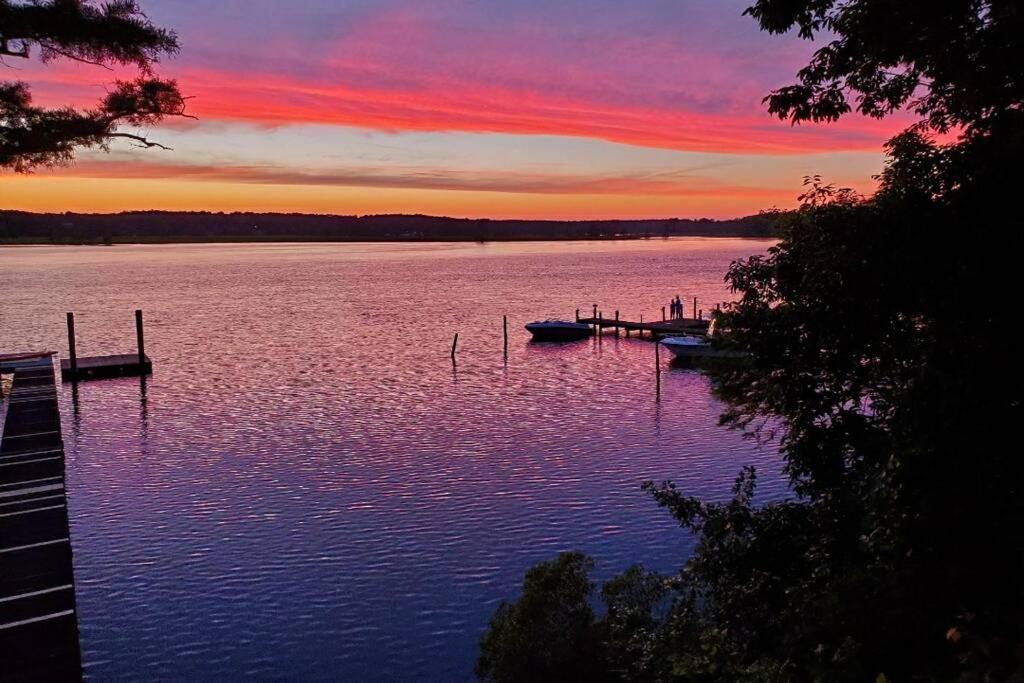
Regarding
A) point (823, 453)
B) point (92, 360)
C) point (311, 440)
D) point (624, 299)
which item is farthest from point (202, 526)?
point (624, 299)

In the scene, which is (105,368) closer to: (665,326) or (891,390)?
(665,326)

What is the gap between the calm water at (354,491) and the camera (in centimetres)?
1806

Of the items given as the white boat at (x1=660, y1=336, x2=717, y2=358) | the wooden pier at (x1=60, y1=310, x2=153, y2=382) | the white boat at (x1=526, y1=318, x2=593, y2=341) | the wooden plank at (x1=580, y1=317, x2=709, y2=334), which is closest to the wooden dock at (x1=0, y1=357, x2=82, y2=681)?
the wooden pier at (x1=60, y1=310, x2=153, y2=382)

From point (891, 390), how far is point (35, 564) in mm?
17264

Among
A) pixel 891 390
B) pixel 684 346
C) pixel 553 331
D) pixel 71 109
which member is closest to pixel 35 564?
pixel 71 109

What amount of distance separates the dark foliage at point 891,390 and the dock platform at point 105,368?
4806 centimetres

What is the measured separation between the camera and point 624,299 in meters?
118

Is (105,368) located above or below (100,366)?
below

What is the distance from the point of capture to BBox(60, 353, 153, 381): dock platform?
5028 cm

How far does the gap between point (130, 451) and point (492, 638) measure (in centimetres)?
2462

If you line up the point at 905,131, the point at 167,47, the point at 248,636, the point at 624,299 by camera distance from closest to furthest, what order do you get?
the point at 905,131
the point at 167,47
the point at 248,636
the point at 624,299

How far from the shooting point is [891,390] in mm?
9961

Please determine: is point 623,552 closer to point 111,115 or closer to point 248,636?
point 248,636

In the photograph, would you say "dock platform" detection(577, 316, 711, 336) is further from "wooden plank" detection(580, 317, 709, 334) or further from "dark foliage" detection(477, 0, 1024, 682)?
"dark foliage" detection(477, 0, 1024, 682)
